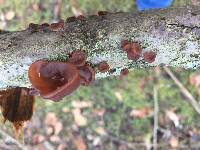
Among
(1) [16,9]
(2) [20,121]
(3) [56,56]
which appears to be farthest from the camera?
(1) [16,9]

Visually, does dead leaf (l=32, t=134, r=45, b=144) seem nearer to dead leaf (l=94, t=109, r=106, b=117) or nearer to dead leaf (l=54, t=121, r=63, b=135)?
dead leaf (l=54, t=121, r=63, b=135)

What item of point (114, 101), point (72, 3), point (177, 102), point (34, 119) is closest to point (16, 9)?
point (72, 3)

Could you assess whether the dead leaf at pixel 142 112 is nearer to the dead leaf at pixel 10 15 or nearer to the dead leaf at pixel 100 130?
the dead leaf at pixel 100 130

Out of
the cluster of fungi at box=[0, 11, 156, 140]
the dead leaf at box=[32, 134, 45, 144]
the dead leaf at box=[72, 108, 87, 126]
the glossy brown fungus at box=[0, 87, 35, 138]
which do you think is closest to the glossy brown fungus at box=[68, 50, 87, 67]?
the cluster of fungi at box=[0, 11, 156, 140]

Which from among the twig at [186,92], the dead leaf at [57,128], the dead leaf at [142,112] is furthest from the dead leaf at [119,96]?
the dead leaf at [57,128]

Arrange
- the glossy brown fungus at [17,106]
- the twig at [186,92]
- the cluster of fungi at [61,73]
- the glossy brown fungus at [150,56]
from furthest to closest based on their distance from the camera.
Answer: the twig at [186,92]
the glossy brown fungus at [17,106]
the glossy brown fungus at [150,56]
the cluster of fungi at [61,73]

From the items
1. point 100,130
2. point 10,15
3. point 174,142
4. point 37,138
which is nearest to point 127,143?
point 100,130

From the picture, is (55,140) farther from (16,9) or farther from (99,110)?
(16,9)
